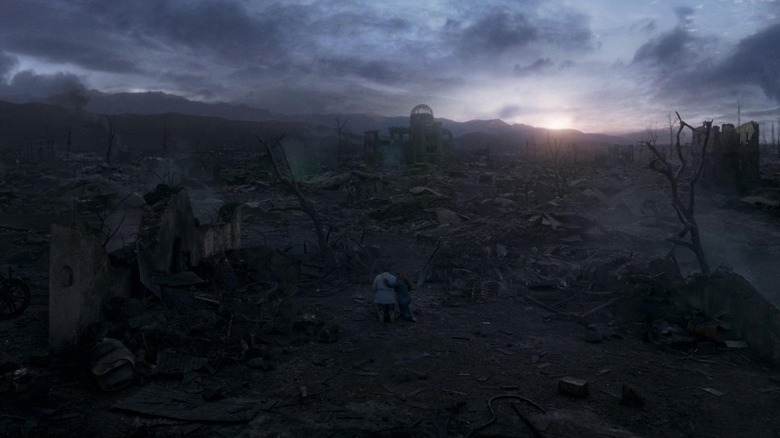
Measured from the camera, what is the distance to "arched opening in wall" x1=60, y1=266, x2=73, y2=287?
691 centimetres

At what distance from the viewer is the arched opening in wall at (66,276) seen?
691 cm

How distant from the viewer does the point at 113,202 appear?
2017 centimetres

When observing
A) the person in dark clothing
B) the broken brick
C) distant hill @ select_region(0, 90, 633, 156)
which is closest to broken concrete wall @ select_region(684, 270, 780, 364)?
the broken brick

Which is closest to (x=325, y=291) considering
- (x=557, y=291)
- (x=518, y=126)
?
(x=557, y=291)

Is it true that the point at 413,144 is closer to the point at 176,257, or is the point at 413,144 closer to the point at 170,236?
the point at 176,257

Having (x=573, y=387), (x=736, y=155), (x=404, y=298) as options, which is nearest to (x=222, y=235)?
(x=404, y=298)

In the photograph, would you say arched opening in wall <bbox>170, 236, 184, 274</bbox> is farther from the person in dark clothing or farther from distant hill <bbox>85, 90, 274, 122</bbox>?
distant hill <bbox>85, 90, 274, 122</bbox>

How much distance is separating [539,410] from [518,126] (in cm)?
17142

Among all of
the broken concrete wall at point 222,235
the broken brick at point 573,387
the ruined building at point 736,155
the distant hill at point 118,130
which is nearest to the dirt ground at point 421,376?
the broken brick at point 573,387

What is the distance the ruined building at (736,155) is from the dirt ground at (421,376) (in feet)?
47.0

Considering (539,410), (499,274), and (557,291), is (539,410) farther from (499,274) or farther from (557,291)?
(499,274)

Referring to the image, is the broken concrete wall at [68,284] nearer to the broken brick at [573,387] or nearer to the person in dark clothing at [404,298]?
the person in dark clothing at [404,298]

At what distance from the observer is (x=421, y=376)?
6.79 meters

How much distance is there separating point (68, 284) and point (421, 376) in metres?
4.89
